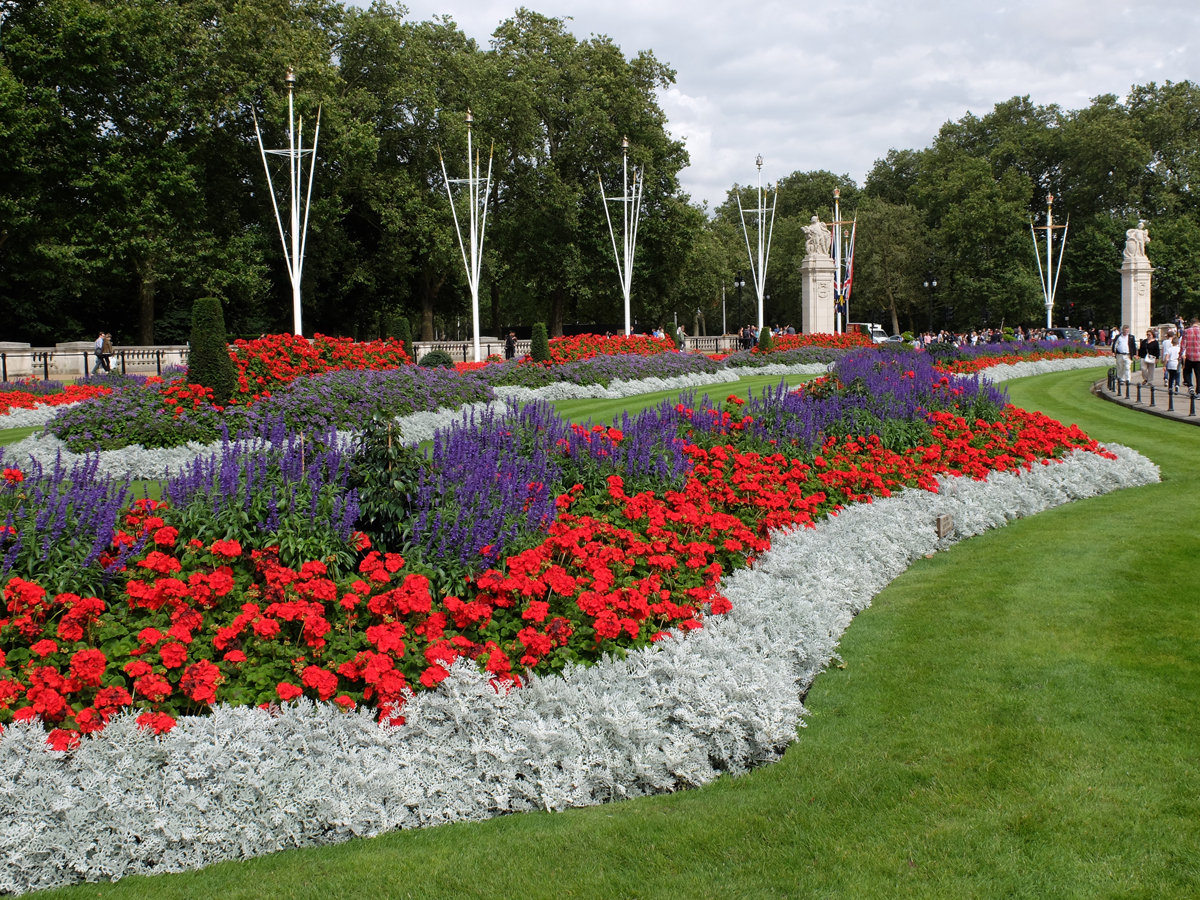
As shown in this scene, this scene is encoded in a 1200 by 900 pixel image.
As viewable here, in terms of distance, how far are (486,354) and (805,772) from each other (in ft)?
110

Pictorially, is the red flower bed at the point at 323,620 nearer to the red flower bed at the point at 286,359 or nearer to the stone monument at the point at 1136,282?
the red flower bed at the point at 286,359

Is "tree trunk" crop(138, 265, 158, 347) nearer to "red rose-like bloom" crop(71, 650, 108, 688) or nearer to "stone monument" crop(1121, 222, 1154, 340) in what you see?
"red rose-like bloom" crop(71, 650, 108, 688)

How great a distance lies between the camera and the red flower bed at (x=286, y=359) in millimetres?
12602

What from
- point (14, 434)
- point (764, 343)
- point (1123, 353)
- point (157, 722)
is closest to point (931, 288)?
point (764, 343)

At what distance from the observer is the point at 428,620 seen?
4.15 m

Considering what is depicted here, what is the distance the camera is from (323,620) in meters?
3.87

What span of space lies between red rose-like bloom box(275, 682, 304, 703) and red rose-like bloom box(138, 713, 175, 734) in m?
0.40

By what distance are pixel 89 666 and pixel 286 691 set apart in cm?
77

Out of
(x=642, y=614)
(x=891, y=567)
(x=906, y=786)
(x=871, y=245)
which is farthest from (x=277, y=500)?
(x=871, y=245)

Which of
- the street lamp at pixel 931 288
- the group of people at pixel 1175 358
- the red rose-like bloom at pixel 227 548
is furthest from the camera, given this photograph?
the street lamp at pixel 931 288

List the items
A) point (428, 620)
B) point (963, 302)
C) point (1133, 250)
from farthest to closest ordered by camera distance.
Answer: point (963, 302), point (1133, 250), point (428, 620)

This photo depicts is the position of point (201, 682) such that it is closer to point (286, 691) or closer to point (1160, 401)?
point (286, 691)

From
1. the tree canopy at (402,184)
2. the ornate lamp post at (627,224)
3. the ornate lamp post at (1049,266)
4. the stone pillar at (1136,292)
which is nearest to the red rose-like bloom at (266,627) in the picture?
the tree canopy at (402,184)

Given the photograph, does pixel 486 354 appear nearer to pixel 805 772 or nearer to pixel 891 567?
pixel 891 567
